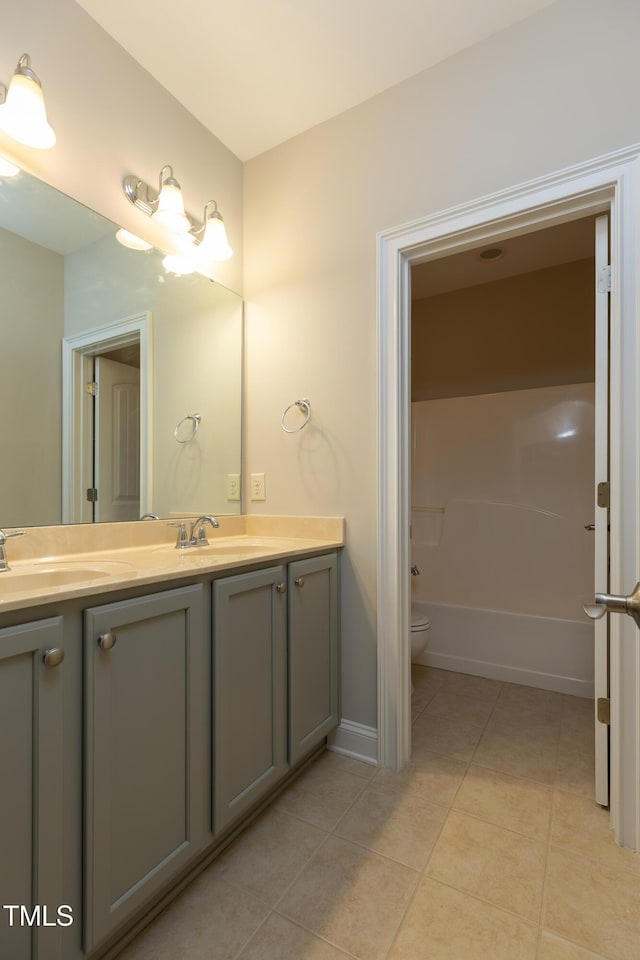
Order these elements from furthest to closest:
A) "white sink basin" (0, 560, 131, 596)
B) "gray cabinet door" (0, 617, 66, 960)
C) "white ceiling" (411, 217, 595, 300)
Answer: "white ceiling" (411, 217, 595, 300) < "white sink basin" (0, 560, 131, 596) < "gray cabinet door" (0, 617, 66, 960)

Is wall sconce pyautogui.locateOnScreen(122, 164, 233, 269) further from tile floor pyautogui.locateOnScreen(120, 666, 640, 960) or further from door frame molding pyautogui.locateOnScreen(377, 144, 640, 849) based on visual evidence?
tile floor pyautogui.locateOnScreen(120, 666, 640, 960)

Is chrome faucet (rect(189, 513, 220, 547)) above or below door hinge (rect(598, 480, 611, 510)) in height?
below

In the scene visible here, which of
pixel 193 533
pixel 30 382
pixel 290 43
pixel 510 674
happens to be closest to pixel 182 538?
pixel 193 533

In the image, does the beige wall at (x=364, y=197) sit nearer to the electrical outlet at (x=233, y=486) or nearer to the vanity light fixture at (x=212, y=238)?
the electrical outlet at (x=233, y=486)

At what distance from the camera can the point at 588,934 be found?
1017 millimetres

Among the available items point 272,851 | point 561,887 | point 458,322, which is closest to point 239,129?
point 458,322

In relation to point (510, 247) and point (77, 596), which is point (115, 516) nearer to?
point (77, 596)

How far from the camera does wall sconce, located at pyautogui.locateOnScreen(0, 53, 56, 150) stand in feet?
3.85

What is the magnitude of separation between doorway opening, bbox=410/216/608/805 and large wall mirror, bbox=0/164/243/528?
1.31 metres

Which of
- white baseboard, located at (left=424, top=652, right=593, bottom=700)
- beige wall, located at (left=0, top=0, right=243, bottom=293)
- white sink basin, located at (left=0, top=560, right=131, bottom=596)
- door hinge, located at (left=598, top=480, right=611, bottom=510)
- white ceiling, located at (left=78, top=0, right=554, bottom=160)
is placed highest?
white ceiling, located at (left=78, top=0, right=554, bottom=160)

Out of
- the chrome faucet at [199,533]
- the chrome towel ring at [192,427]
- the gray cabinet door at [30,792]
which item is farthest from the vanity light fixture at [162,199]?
the gray cabinet door at [30,792]

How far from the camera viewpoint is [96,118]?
1475mm

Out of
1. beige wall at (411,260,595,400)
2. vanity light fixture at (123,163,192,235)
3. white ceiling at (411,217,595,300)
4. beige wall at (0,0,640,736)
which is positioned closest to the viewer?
beige wall at (0,0,640,736)

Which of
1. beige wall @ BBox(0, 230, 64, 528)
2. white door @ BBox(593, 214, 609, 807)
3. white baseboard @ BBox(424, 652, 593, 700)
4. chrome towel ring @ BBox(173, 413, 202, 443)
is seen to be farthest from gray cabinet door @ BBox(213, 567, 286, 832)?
white baseboard @ BBox(424, 652, 593, 700)
